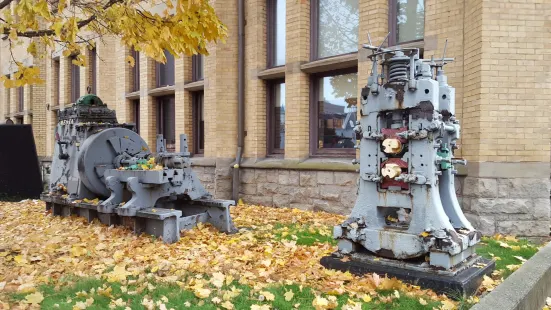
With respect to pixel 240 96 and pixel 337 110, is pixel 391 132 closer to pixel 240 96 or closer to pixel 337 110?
pixel 337 110

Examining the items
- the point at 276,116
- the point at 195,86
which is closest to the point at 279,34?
the point at 276,116

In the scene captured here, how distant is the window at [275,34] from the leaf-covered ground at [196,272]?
4401 millimetres

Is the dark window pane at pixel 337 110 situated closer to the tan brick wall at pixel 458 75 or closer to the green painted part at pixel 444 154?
the tan brick wall at pixel 458 75

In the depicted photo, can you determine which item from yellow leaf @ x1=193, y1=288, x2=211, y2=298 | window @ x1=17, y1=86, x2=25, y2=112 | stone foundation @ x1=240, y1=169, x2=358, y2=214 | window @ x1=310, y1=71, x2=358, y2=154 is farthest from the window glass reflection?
window @ x1=17, y1=86, x2=25, y2=112

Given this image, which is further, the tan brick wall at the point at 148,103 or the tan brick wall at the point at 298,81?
the tan brick wall at the point at 148,103

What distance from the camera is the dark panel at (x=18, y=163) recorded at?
40.4 feet

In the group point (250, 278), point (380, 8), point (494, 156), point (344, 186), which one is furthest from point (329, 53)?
point (250, 278)

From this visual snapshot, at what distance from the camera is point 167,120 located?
13.6 metres

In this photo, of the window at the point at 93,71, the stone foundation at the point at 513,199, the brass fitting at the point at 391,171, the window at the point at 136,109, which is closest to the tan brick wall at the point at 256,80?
the stone foundation at the point at 513,199

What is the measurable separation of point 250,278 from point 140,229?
271 cm

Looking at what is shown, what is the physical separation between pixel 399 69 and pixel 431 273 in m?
2.07

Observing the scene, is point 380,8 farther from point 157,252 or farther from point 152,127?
point 152,127

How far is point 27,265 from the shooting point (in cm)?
537

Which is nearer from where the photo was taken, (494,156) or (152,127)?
(494,156)
